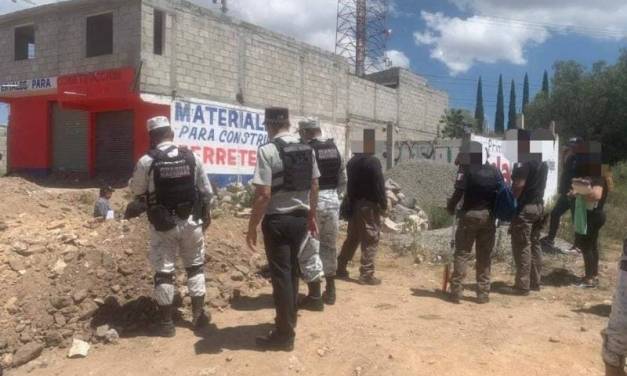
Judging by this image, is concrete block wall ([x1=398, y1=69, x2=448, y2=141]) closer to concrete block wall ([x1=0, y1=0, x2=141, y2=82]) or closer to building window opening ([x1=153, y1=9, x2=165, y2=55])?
building window opening ([x1=153, y1=9, x2=165, y2=55])

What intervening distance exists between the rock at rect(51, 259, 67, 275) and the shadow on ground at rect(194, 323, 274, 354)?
1529mm

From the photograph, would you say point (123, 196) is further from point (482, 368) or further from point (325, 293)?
point (482, 368)

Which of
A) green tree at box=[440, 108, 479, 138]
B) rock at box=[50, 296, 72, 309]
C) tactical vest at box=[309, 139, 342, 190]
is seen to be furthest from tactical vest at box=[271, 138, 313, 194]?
green tree at box=[440, 108, 479, 138]

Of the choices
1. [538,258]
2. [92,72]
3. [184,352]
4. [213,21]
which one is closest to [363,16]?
[213,21]

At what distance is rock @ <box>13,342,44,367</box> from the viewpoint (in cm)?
439

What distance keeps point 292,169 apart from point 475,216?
2297 millimetres

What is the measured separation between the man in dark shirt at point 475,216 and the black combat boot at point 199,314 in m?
2.51

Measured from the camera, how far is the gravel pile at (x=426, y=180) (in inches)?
521

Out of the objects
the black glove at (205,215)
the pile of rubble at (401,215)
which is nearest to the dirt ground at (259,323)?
the black glove at (205,215)

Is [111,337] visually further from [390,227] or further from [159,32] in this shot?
[159,32]

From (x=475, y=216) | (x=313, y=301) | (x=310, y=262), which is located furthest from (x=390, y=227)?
(x=310, y=262)

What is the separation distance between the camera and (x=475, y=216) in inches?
225

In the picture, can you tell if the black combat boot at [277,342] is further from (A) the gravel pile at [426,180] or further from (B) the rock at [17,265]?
(A) the gravel pile at [426,180]

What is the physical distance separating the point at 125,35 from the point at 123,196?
12.6 ft
